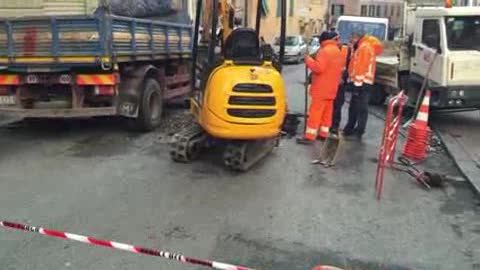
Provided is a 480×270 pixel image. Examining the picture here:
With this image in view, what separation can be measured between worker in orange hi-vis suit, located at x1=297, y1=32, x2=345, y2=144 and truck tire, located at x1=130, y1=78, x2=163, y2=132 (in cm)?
275

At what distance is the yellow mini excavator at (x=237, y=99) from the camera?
7.64m

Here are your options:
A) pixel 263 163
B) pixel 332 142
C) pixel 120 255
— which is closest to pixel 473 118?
pixel 332 142

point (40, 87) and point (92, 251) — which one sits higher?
point (40, 87)

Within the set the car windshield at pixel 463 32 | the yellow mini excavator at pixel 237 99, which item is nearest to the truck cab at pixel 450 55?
the car windshield at pixel 463 32

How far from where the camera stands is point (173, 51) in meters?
12.1

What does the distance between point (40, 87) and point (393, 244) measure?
6.58m

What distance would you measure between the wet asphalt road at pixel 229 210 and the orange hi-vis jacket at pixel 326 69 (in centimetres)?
96

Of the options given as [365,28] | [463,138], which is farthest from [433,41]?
[365,28]

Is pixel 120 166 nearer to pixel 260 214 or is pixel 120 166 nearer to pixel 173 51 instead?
pixel 260 214

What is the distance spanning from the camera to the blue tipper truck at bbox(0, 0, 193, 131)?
30.0 feet

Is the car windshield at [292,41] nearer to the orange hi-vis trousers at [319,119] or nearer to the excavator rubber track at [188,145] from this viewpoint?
the orange hi-vis trousers at [319,119]

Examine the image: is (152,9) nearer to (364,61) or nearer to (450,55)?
(364,61)

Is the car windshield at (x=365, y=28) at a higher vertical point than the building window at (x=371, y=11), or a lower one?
lower

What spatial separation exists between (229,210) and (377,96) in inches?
392
